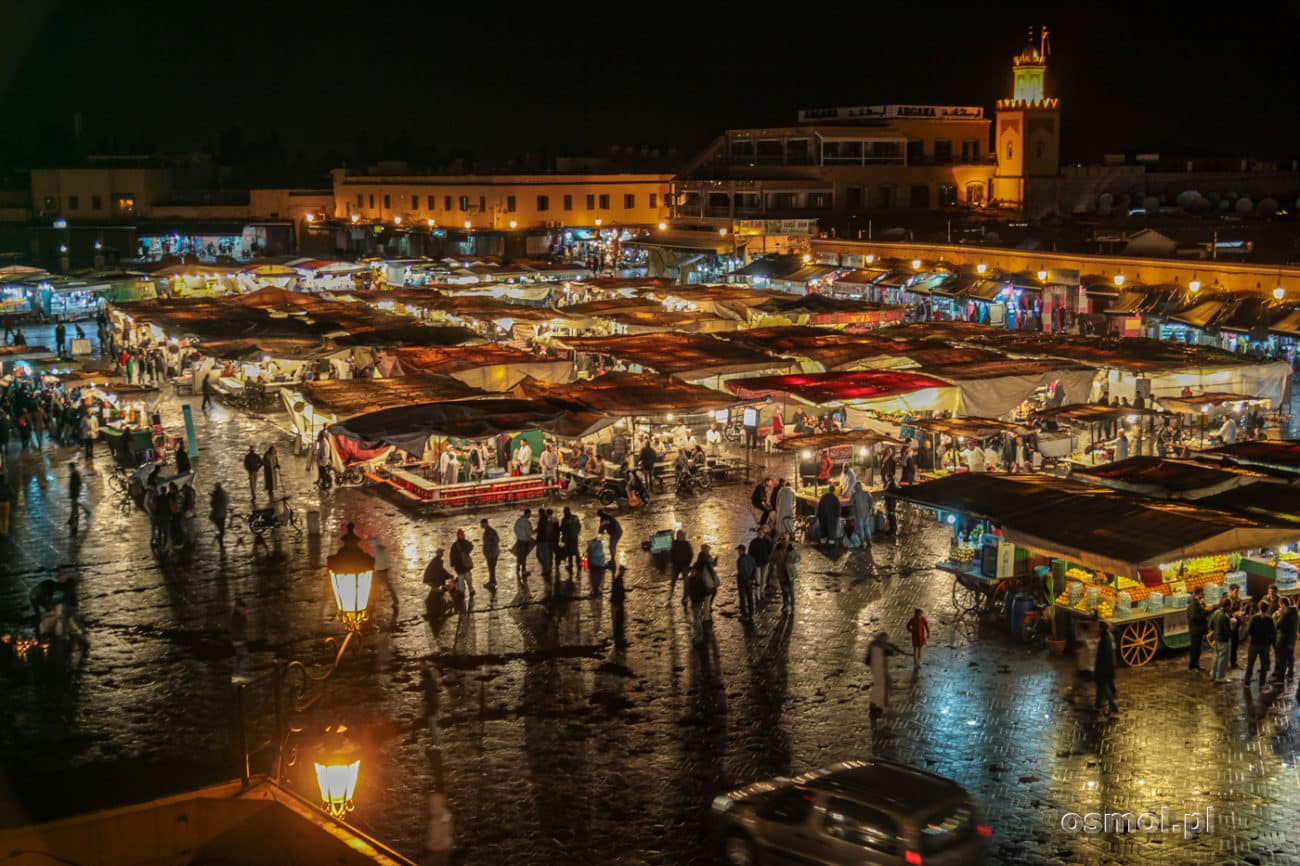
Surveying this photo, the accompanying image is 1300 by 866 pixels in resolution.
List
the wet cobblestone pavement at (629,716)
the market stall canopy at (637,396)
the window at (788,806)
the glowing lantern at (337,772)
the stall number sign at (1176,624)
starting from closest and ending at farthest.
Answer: the glowing lantern at (337,772)
the window at (788,806)
the wet cobblestone pavement at (629,716)
the stall number sign at (1176,624)
the market stall canopy at (637,396)

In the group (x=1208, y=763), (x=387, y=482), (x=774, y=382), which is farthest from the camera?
(x=774, y=382)

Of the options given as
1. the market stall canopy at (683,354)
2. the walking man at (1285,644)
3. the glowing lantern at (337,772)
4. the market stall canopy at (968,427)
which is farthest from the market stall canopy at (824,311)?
the glowing lantern at (337,772)

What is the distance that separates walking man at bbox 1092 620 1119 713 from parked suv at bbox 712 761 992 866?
12.5 ft

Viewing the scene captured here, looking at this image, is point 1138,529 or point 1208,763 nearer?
point 1208,763

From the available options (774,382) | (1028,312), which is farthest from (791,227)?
(774,382)

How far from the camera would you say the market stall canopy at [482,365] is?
2667 cm

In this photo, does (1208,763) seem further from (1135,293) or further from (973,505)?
(1135,293)

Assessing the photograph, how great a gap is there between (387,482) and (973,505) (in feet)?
35.0

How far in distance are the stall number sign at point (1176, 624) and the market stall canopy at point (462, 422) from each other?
32.9 ft

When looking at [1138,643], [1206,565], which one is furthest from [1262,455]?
[1138,643]

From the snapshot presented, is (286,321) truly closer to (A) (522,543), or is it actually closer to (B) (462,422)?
(B) (462,422)

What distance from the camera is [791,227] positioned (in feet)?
174

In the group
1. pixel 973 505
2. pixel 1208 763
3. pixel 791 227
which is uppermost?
pixel 791 227

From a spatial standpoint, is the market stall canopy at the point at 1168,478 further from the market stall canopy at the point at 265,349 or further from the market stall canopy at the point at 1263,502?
the market stall canopy at the point at 265,349
